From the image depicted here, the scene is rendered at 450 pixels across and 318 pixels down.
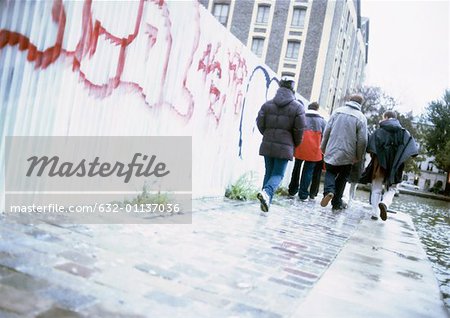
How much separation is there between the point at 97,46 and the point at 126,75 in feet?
1.74

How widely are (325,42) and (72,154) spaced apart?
3178 centimetres

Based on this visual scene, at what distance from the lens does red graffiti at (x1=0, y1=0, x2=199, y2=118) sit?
3229 mm

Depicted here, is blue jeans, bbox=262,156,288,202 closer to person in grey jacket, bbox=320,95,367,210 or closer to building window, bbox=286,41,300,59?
person in grey jacket, bbox=320,95,367,210

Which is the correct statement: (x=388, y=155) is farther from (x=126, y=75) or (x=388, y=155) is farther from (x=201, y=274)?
(x=201, y=274)

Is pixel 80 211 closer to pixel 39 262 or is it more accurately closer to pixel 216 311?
pixel 39 262

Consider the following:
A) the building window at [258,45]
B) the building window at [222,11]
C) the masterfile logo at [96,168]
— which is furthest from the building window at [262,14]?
the masterfile logo at [96,168]

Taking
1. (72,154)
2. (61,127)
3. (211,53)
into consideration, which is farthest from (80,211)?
(211,53)

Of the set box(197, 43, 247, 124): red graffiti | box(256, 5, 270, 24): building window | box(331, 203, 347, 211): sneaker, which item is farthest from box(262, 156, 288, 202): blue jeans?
box(256, 5, 270, 24): building window

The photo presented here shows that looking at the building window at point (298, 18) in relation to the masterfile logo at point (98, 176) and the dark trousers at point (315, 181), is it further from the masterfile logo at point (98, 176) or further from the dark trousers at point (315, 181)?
the masterfile logo at point (98, 176)

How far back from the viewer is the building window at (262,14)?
35.1m

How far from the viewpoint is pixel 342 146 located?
718 cm

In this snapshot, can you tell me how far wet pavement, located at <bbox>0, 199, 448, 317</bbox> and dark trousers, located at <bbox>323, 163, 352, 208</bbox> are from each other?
2.76 m

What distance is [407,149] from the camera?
6855 millimetres

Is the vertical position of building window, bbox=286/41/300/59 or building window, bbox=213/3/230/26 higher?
building window, bbox=213/3/230/26
